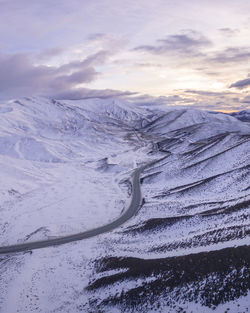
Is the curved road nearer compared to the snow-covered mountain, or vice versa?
the snow-covered mountain

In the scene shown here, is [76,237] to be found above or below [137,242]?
below

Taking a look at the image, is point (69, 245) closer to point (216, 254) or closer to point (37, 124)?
point (216, 254)

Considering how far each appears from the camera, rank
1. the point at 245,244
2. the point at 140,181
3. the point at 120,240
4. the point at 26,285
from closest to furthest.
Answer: the point at 245,244
the point at 26,285
the point at 120,240
the point at 140,181

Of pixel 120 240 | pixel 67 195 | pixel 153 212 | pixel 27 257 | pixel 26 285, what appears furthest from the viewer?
pixel 67 195

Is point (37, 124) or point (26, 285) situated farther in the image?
point (37, 124)

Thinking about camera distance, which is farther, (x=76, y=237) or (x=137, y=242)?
(x=76, y=237)

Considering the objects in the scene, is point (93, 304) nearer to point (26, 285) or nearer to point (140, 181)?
point (26, 285)

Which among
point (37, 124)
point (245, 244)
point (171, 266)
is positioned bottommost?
point (37, 124)

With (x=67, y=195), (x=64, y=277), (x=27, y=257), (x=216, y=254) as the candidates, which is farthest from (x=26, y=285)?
(x=67, y=195)

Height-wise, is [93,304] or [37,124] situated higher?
[93,304]

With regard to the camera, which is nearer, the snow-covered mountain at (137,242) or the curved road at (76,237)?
the snow-covered mountain at (137,242)
